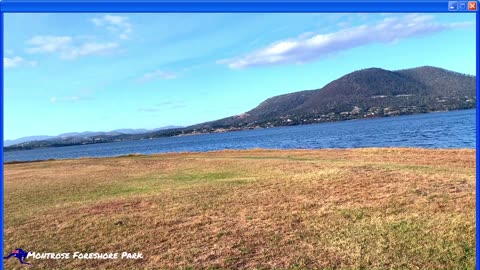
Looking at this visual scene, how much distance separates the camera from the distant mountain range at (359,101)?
13.0 ft

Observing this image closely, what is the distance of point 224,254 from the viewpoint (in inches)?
187

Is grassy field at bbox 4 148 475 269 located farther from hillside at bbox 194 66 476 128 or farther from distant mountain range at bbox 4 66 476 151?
hillside at bbox 194 66 476 128

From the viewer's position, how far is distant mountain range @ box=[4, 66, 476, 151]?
13.0ft

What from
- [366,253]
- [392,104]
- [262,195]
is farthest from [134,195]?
[392,104]

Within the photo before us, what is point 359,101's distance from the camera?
541 centimetres

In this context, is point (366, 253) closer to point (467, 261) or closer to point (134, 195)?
point (467, 261)
